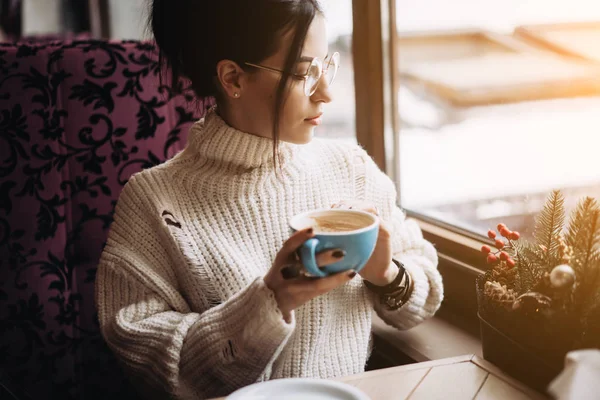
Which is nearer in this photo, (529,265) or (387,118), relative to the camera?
(529,265)

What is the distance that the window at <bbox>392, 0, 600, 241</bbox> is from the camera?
111cm

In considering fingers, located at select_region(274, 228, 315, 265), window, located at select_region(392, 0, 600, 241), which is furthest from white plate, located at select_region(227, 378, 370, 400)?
window, located at select_region(392, 0, 600, 241)

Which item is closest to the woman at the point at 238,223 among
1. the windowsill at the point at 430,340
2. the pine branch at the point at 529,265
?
the windowsill at the point at 430,340

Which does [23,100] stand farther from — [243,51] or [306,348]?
[306,348]

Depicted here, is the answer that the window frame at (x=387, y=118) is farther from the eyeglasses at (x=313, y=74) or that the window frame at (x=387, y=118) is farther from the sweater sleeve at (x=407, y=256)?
the eyeglasses at (x=313, y=74)

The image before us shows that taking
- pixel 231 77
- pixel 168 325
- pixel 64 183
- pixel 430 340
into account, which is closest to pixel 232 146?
pixel 231 77

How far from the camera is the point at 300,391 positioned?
0.78 metres

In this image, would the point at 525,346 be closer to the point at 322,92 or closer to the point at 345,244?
the point at 345,244

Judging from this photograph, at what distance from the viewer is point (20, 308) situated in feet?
4.30

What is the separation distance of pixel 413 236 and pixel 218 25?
541 mm

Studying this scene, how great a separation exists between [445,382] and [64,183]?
93 cm

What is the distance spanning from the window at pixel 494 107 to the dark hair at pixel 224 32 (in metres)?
0.46

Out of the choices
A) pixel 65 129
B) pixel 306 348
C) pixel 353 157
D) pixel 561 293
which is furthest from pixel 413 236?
pixel 65 129

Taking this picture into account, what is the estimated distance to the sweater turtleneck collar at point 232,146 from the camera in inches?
42.9
